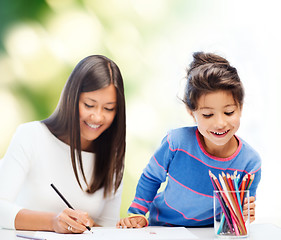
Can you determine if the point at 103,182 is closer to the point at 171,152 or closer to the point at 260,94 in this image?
the point at 171,152

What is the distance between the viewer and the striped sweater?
126 cm

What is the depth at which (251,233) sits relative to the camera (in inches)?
43.6

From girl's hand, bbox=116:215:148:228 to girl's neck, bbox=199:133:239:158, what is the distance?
295 millimetres

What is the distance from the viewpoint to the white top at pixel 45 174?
1.34m

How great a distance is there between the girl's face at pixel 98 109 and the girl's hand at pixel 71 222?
0.38 m

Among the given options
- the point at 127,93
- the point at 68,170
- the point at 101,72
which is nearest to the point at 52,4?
the point at 127,93

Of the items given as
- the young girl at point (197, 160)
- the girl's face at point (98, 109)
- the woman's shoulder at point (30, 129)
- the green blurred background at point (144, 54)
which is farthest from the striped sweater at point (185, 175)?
the green blurred background at point (144, 54)

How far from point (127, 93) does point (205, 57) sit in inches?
27.7

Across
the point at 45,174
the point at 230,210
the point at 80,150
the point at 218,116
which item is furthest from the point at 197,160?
the point at 45,174

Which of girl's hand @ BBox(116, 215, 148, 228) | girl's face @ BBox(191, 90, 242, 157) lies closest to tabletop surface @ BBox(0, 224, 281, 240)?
girl's hand @ BBox(116, 215, 148, 228)

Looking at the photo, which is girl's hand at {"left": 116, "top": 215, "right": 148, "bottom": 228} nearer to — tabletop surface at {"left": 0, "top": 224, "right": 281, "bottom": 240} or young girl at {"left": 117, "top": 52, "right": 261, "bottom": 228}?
young girl at {"left": 117, "top": 52, "right": 261, "bottom": 228}

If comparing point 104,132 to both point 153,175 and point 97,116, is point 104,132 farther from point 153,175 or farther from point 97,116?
point 153,175

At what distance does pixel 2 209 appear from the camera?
3.92ft

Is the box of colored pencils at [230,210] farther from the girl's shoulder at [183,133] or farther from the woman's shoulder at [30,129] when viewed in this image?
the woman's shoulder at [30,129]
